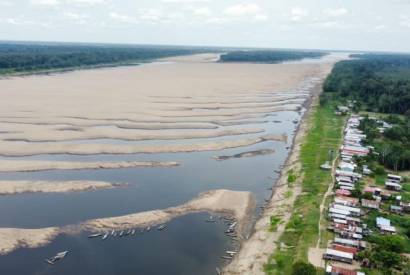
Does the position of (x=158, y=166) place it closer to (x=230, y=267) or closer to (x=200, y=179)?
(x=200, y=179)

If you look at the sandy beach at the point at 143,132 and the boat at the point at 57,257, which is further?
Answer: the sandy beach at the point at 143,132

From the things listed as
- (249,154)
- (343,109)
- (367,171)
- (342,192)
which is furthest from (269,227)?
(343,109)

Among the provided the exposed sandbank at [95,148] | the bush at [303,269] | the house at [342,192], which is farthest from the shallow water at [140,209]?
the house at [342,192]

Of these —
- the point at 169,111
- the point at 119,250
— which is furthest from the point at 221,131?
the point at 119,250

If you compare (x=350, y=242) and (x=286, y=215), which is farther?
(x=286, y=215)

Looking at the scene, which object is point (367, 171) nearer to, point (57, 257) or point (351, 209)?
point (351, 209)

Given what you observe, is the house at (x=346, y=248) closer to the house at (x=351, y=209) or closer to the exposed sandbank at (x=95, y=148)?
the house at (x=351, y=209)
